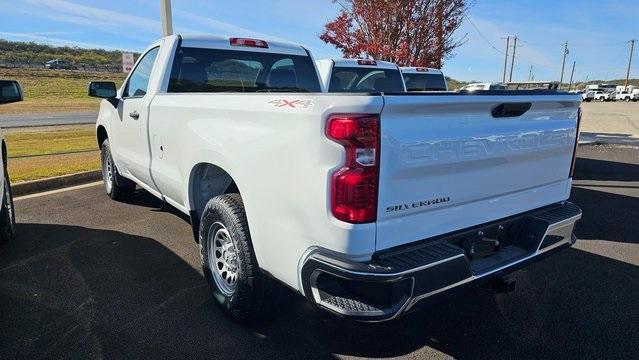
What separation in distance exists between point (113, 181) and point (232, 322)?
3.67 metres

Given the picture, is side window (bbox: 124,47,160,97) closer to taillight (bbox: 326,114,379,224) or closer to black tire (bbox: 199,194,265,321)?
black tire (bbox: 199,194,265,321)

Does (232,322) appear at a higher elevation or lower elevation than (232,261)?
lower

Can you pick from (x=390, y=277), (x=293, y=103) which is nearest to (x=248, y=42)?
(x=293, y=103)

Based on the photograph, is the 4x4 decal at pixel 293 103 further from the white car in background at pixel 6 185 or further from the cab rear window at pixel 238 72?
the white car in background at pixel 6 185

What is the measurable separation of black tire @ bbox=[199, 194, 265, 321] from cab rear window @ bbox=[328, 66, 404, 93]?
15.4ft

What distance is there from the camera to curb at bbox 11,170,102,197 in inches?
252

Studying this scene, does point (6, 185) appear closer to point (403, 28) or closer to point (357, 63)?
point (357, 63)

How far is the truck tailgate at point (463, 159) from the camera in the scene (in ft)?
7.16

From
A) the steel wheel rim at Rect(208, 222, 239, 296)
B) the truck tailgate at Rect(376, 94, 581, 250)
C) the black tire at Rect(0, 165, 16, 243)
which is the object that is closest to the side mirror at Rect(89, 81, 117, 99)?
the black tire at Rect(0, 165, 16, 243)

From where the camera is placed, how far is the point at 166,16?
27.1 feet

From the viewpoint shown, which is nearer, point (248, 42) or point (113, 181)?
point (248, 42)

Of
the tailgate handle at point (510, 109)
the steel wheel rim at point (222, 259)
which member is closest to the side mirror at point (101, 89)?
the steel wheel rim at point (222, 259)

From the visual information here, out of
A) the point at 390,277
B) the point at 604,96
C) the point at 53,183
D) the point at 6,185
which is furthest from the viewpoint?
the point at 604,96

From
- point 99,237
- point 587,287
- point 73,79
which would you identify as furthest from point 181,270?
point 73,79
